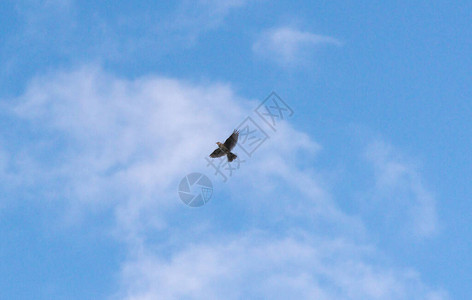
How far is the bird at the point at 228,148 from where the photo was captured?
5778 inches

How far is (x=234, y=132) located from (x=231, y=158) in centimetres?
430

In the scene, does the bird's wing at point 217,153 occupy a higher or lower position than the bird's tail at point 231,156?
higher

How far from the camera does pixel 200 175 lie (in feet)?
505

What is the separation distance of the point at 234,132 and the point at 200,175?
11.5m

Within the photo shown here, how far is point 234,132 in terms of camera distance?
147 metres

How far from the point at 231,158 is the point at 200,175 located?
8426 mm

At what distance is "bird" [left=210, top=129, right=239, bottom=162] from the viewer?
146750 mm

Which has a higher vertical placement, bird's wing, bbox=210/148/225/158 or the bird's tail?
bird's wing, bbox=210/148/225/158

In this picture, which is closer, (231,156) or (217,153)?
(231,156)

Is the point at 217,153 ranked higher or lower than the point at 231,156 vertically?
higher

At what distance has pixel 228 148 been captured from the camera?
147 metres

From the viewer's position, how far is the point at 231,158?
14800cm
